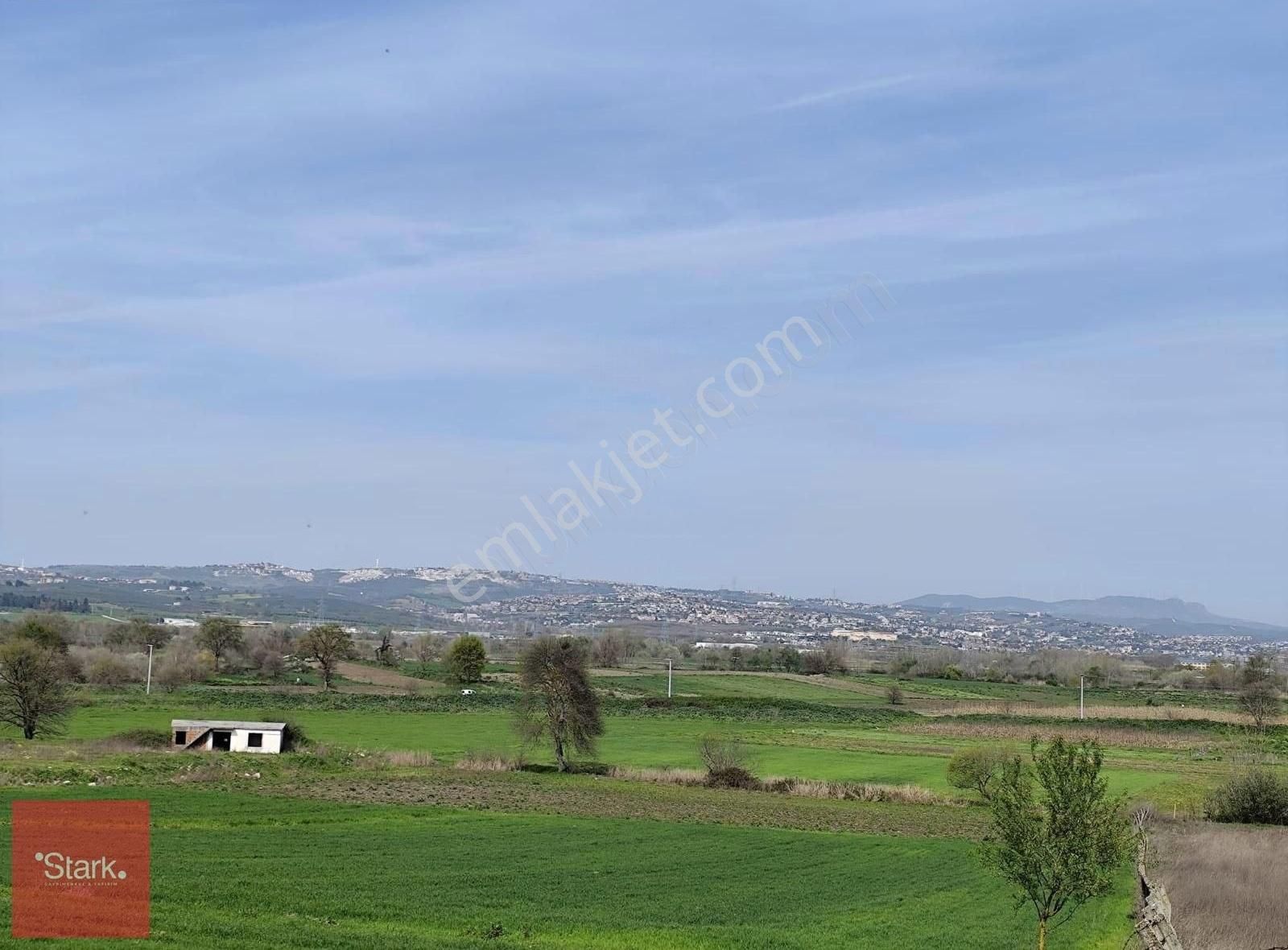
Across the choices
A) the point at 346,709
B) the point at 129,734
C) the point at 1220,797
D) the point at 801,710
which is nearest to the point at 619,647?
the point at 801,710

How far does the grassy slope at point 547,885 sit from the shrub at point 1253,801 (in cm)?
1882

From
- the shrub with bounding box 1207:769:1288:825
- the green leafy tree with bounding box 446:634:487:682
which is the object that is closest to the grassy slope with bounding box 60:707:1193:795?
the shrub with bounding box 1207:769:1288:825

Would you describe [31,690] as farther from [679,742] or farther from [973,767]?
[973,767]

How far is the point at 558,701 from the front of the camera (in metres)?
65.7

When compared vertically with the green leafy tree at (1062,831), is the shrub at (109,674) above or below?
below

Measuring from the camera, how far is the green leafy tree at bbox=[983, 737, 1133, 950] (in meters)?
23.5

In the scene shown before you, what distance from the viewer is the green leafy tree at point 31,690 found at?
67688mm

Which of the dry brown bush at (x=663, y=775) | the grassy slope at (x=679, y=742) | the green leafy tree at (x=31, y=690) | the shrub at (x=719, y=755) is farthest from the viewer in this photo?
the green leafy tree at (x=31, y=690)

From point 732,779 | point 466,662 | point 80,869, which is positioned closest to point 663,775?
point 732,779

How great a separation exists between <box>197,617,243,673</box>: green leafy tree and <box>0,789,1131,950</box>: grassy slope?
330 ft

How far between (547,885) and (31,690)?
158 feet

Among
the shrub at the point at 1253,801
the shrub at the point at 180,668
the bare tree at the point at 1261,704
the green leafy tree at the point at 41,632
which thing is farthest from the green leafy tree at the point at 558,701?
the green leafy tree at the point at 41,632

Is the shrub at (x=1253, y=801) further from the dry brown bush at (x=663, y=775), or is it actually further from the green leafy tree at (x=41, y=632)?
the green leafy tree at (x=41, y=632)

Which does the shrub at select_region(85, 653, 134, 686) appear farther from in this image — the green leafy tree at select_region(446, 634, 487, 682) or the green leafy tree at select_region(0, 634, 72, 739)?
the green leafy tree at select_region(0, 634, 72, 739)
